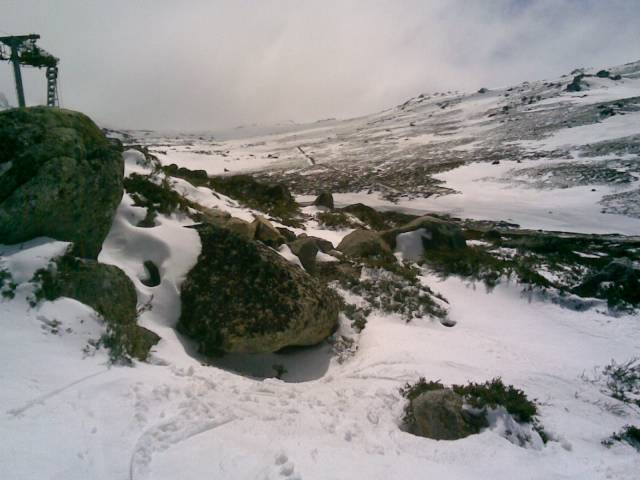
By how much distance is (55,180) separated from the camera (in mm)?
5676

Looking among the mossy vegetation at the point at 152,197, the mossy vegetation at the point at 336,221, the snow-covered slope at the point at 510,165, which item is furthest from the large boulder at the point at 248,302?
the snow-covered slope at the point at 510,165

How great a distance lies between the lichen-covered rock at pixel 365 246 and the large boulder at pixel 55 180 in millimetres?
7123

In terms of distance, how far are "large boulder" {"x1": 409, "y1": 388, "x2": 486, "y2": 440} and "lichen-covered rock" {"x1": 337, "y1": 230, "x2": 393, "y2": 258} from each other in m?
7.01

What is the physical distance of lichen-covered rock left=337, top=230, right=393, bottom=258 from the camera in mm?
11922

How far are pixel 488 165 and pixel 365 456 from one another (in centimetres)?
3092

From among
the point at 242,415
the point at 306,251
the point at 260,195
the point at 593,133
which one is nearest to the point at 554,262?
the point at 306,251

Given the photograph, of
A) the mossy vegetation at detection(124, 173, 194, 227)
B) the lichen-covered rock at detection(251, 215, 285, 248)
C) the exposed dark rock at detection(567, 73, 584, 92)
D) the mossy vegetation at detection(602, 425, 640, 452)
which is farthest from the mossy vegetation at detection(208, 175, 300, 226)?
the exposed dark rock at detection(567, 73, 584, 92)

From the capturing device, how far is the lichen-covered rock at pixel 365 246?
11.9 meters

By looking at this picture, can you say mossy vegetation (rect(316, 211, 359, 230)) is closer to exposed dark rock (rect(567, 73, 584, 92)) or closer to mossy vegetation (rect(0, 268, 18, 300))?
mossy vegetation (rect(0, 268, 18, 300))

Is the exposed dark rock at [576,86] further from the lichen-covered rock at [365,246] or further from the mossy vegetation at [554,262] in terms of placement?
the lichen-covered rock at [365,246]

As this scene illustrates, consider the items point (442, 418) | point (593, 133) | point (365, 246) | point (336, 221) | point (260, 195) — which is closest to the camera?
point (442, 418)

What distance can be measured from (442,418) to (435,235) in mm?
9216

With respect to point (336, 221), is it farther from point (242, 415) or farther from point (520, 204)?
point (242, 415)

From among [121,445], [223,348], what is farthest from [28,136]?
[121,445]
